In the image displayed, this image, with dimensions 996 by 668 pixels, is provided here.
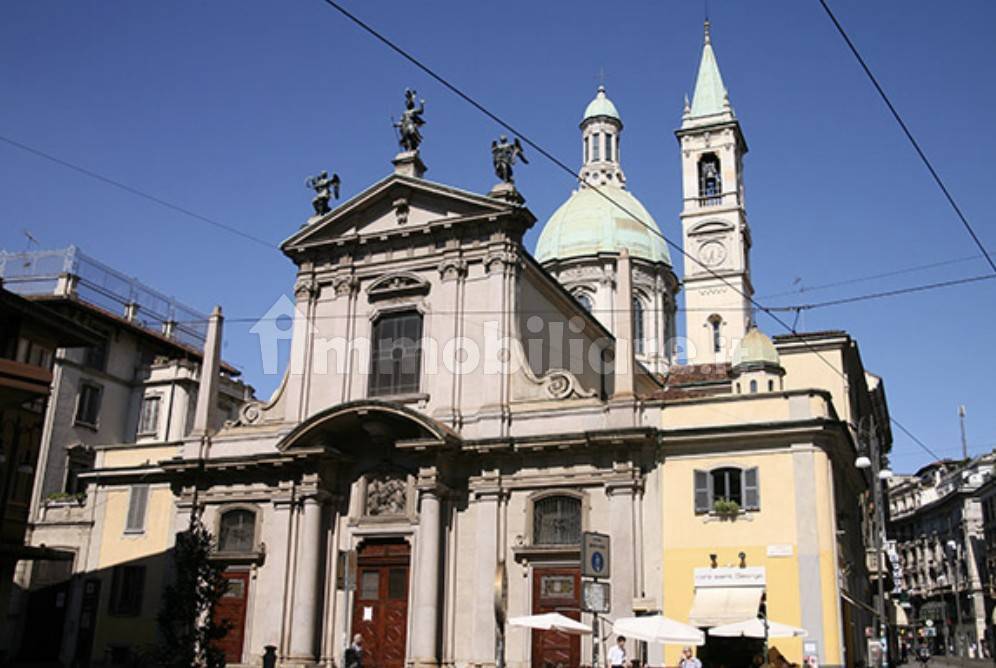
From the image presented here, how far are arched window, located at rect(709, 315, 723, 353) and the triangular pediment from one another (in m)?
30.2

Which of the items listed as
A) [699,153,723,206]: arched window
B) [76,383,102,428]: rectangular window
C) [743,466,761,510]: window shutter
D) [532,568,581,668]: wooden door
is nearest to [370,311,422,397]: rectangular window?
[532,568,581,668]: wooden door

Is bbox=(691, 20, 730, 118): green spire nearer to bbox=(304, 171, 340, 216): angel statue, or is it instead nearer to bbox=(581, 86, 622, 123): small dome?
bbox=(581, 86, 622, 123): small dome

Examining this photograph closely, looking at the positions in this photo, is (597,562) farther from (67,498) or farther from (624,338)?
(67,498)

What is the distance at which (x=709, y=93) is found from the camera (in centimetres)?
6272

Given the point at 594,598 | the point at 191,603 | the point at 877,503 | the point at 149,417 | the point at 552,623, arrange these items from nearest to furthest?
the point at 594,598, the point at 552,623, the point at 191,603, the point at 877,503, the point at 149,417

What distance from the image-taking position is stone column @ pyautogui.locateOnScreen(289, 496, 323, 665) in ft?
87.0

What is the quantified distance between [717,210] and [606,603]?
154 feet

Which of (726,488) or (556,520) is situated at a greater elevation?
(726,488)

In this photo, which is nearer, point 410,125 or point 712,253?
point 410,125

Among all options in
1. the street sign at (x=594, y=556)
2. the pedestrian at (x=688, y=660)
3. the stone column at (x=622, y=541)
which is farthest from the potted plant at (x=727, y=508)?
the street sign at (x=594, y=556)

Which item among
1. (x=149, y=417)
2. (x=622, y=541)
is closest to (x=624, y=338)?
(x=622, y=541)

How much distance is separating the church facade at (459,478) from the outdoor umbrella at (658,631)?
2.70 metres

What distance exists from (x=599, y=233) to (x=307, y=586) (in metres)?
29.4

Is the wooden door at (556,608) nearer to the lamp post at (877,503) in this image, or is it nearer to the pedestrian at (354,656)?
the pedestrian at (354,656)
